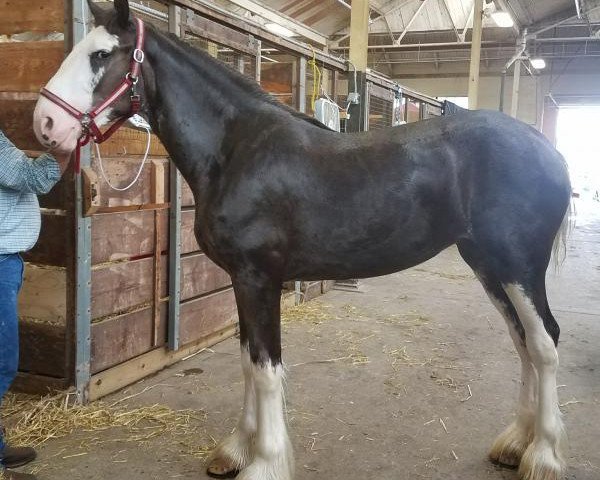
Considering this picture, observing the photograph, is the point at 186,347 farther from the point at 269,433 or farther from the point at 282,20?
the point at 282,20

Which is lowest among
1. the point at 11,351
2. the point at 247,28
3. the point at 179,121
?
the point at 11,351

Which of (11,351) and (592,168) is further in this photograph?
(592,168)

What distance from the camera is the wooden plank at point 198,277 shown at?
3301mm

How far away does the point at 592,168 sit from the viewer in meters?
22.9

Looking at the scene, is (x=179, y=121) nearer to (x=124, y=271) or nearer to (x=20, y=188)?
(x=20, y=188)

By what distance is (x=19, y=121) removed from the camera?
→ 248 centimetres

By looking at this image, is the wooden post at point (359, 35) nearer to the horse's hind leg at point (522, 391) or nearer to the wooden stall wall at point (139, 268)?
the wooden stall wall at point (139, 268)

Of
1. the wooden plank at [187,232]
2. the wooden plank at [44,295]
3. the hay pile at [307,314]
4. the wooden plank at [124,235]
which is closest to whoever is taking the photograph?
the wooden plank at [44,295]

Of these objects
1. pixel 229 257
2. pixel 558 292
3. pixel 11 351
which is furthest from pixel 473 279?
pixel 11 351

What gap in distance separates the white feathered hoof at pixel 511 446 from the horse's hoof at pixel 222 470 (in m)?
1.05

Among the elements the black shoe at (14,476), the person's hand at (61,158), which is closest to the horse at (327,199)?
the person's hand at (61,158)

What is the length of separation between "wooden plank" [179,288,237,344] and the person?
136cm

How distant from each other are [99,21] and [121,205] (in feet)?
3.75

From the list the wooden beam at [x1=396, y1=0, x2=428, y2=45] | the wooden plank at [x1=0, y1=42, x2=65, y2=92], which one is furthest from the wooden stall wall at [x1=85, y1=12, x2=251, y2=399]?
the wooden beam at [x1=396, y1=0, x2=428, y2=45]
